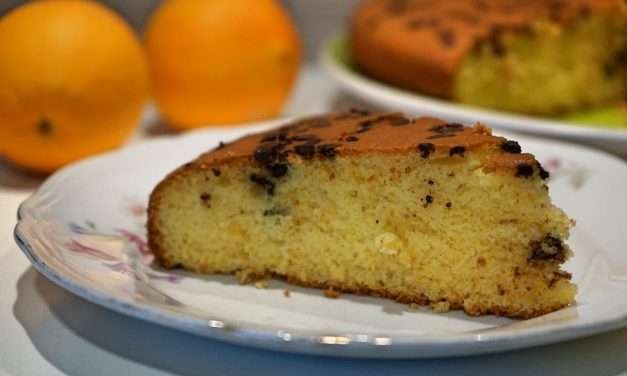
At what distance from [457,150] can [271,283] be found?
0.36 metres

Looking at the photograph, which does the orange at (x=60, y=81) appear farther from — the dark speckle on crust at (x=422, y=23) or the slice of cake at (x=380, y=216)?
the dark speckle on crust at (x=422, y=23)

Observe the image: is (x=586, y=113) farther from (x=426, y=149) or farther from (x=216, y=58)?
(x=426, y=149)

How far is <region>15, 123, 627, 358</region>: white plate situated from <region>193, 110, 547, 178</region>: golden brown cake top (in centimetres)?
19

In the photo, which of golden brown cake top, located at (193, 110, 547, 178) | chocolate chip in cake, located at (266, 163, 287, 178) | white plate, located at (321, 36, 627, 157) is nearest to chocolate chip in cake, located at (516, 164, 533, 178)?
golden brown cake top, located at (193, 110, 547, 178)

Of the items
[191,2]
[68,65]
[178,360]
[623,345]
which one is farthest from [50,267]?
[191,2]

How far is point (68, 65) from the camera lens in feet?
5.24

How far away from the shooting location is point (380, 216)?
1.22 meters

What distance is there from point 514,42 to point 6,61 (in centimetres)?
122

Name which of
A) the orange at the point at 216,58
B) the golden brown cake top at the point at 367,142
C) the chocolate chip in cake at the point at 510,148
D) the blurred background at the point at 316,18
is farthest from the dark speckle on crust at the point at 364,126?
the blurred background at the point at 316,18

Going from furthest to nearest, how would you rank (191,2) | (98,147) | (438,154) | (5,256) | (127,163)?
1. (191,2)
2. (98,147)
3. (127,163)
4. (5,256)
5. (438,154)

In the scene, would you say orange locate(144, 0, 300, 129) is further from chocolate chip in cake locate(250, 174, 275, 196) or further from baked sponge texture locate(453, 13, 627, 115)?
chocolate chip in cake locate(250, 174, 275, 196)

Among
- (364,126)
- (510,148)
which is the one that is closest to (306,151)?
(364,126)

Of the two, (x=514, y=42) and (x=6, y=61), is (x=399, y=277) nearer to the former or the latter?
(x=6, y=61)

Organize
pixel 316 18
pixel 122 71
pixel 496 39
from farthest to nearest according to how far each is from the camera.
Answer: pixel 316 18 → pixel 496 39 → pixel 122 71
